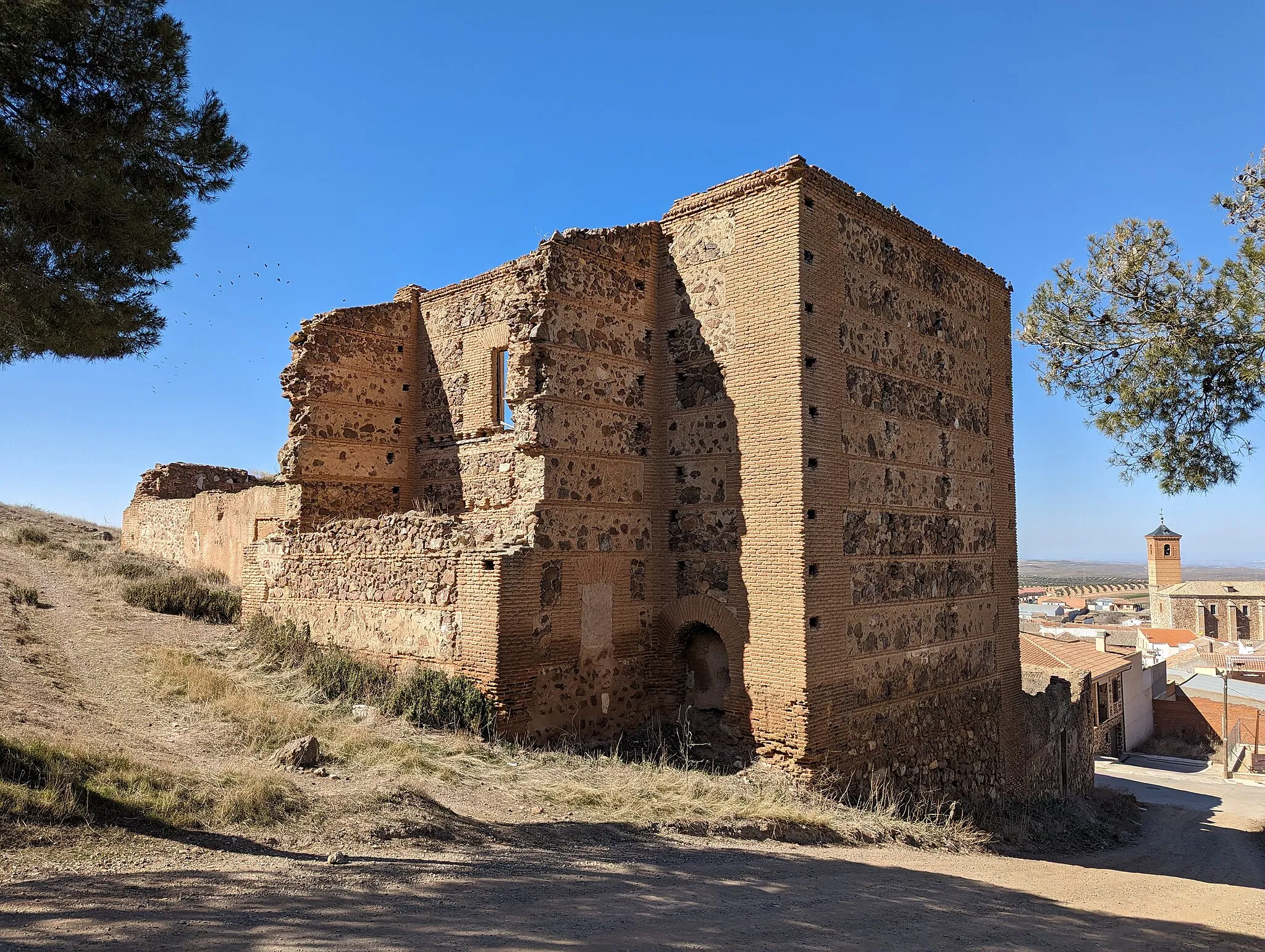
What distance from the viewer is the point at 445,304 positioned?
14094 millimetres

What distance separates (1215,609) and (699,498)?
62798mm

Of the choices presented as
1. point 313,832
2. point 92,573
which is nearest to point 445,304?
point 313,832

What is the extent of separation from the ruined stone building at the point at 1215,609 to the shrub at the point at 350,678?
202 ft

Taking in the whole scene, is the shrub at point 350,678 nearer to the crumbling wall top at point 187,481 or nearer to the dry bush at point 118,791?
the dry bush at point 118,791

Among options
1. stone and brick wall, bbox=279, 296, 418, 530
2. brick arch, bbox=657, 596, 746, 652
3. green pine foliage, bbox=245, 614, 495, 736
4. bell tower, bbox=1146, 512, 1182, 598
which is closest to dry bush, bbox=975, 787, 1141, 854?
brick arch, bbox=657, 596, 746, 652

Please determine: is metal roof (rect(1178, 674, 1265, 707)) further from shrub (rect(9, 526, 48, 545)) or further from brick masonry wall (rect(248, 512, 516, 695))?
shrub (rect(9, 526, 48, 545))

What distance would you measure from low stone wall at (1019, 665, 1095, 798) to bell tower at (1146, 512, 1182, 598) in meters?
64.2

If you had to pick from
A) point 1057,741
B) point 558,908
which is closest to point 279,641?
point 558,908

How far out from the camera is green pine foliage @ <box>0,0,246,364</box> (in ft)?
22.5

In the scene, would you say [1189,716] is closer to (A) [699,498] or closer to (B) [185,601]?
(A) [699,498]

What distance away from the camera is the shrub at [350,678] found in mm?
10914

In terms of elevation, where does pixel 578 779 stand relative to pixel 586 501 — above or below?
below

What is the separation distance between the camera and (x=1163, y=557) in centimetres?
7306

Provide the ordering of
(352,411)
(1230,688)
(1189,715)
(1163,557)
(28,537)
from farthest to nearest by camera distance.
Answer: (1163,557), (1189,715), (1230,688), (28,537), (352,411)
